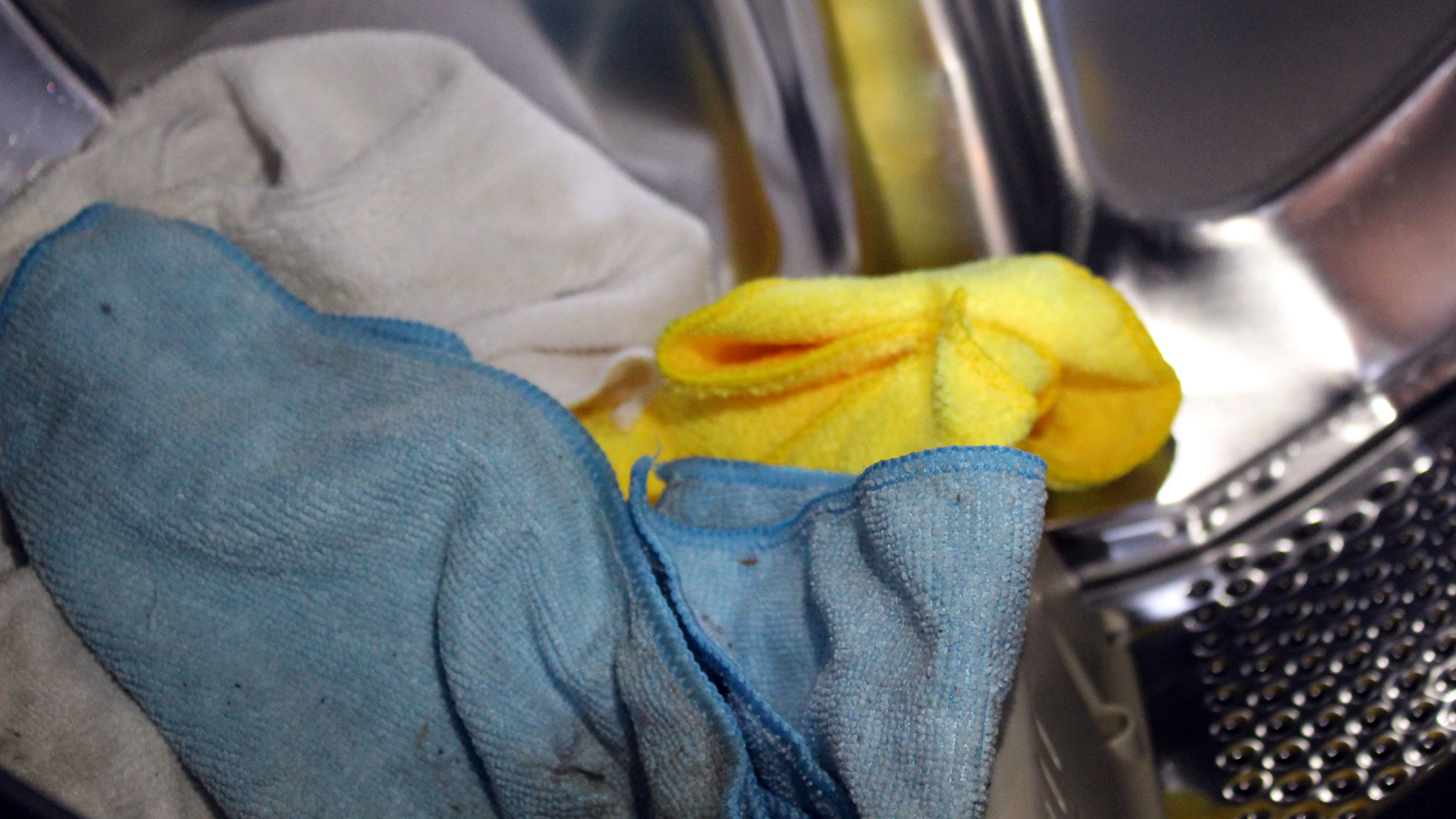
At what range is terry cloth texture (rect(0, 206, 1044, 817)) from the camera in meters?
0.37

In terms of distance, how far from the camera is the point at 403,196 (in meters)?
0.53

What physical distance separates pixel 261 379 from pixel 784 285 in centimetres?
25

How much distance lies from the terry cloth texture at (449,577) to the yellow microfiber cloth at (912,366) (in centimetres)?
5

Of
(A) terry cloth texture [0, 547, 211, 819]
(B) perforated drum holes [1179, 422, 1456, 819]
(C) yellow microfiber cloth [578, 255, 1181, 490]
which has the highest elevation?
(A) terry cloth texture [0, 547, 211, 819]

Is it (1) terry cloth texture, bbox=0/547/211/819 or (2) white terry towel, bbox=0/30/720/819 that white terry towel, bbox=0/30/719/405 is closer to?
(2) white terry towel, bbox=0/30/720/819

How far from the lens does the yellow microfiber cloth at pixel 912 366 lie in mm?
467

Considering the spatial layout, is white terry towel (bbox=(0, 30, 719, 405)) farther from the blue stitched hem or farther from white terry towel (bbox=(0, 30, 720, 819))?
the blue stitched hem

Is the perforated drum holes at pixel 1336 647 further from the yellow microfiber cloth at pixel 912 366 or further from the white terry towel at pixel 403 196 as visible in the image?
the white terry towel at pixel 403 196

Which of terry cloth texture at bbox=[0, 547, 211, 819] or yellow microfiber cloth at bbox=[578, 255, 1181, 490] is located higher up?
terry cloth texture at bbox=[0, 547, 211, 819]

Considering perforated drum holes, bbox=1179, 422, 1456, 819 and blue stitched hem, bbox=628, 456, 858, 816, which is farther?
perforated drum holes, bbox=1179, 422, 1456, 819

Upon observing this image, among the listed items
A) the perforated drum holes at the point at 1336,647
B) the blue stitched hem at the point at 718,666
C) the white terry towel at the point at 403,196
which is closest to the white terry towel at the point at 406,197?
the white terry towel at the point at 403,196

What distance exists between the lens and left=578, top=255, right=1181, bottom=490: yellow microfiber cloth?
0.47m

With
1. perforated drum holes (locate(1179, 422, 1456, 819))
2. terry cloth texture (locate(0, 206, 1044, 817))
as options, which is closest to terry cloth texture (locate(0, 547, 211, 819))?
terry cloth texture (locate(0, 206, 1044, 817))

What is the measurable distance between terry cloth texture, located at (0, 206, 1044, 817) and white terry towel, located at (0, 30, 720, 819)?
2.3 inches
